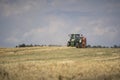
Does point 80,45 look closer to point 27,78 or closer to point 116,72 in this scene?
point 116,72

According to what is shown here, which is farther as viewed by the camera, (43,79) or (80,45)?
(80,45)

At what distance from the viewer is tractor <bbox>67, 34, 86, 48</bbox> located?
38.2m

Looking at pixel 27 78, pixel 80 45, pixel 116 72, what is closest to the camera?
pixel 27 78

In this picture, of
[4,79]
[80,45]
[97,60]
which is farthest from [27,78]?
[80,45]

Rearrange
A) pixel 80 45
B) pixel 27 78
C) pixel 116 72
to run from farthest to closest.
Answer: pixel 80 45 < pixel 116 72 < pixel 27 78

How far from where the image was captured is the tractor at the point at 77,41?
38228mm

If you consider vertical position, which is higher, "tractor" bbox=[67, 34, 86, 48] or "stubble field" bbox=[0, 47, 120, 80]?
"tractor" bbox=[67, 34, 86, 48]

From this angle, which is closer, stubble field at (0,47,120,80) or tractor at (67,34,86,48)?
stubble field at (0,47,120,80)

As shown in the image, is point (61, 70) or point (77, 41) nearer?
point (61, 70)

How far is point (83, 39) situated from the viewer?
1517 inches

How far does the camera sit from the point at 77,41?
39.7 meters

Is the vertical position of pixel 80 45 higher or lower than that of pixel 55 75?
higher

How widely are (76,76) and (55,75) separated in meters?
1.71

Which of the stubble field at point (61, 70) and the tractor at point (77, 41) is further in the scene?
the tractor at point (77, 41)
